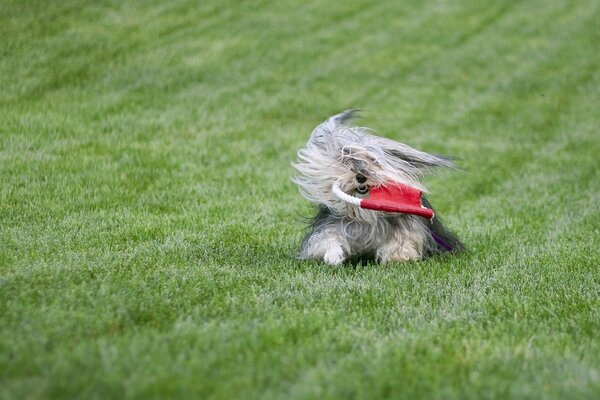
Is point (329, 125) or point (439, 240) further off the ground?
point (329, 125)

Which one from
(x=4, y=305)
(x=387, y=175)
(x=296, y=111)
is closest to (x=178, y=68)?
(x=296, y=111)

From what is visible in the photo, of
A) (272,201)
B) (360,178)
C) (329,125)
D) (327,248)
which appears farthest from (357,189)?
(272,201)

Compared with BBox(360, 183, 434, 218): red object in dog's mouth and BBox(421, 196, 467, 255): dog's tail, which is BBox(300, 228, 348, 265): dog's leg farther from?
BBox(421, 196, 467, 255): dog's tail

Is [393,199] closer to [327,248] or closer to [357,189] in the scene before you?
[357,189]

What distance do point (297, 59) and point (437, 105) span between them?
3.13 m

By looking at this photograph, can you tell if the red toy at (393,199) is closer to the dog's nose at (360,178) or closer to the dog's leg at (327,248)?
the dog's nose at (360,178)

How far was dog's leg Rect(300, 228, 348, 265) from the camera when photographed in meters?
6.36

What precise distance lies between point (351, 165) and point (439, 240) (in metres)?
1.16

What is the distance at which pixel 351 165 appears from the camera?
629 centimetres

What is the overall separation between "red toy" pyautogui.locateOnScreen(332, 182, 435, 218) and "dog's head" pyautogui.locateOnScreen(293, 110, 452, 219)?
0.05 metres

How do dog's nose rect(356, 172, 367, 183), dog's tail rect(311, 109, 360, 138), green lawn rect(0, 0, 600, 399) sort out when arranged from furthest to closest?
dog's tail rect(311, 109, 360, 138), dog's nose rect(356, 172, 367, 183), green lawn rect(0, 0, 600, 399)

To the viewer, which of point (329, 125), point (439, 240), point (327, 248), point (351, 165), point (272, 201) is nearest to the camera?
point (351, 165)

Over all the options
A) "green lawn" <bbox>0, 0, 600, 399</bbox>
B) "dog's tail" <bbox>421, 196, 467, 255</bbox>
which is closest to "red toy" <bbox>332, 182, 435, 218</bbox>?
"dog's tail" <bbox>421, 196, 467, 255</bbox>

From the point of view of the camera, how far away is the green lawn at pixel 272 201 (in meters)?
4.10
